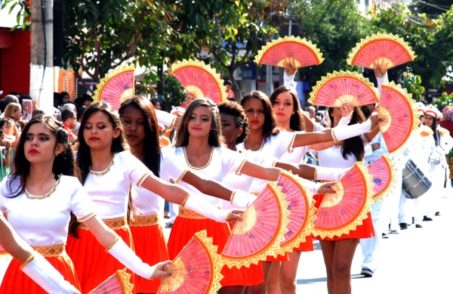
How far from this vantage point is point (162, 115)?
1006 cm

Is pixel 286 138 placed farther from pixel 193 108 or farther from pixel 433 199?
pixel 433 199

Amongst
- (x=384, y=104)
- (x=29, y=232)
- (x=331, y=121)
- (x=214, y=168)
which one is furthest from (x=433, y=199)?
(x=29, y=232)

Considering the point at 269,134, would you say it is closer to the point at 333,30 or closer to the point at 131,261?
the point at 131,261

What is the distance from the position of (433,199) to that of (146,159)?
14.3m

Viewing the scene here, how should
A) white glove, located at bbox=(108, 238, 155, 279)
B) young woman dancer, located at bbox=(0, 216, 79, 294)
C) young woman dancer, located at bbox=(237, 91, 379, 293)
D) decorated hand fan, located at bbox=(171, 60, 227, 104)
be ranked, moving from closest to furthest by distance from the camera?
young woman dancer, located at bbox=(0, 216, 79, 294), white glove, located at bbox=(108, 238, 155, 279), young woman dancer, located at bbox=(237, 91, 379, 293), decorated hand fan, located at bbox=(171, 60, 227, 104)

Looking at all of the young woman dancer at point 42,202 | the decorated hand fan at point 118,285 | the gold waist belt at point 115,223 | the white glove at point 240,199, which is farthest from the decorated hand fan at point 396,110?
the decorated hand fan at point 118,285

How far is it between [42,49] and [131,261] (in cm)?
909

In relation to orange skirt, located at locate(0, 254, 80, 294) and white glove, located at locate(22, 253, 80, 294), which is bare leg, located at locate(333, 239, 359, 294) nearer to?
orange skirt, located at locate(0, 254, 80, 294)

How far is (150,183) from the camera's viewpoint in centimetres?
738

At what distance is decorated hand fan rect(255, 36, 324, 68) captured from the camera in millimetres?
11508

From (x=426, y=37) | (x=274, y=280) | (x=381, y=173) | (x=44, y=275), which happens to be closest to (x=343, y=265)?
(x=274, y=280)

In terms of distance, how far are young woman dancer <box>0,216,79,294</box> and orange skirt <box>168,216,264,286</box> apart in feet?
7.99

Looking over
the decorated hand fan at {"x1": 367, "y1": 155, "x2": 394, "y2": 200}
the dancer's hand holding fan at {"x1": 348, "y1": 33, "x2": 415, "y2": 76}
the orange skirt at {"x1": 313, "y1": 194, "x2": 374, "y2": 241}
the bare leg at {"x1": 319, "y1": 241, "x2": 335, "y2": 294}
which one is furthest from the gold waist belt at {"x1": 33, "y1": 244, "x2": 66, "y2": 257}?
the dancer's hand holding fan at {"x1": 348, "y1": 33, "x2": 415, "y2": 76}

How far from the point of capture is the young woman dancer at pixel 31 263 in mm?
5922
